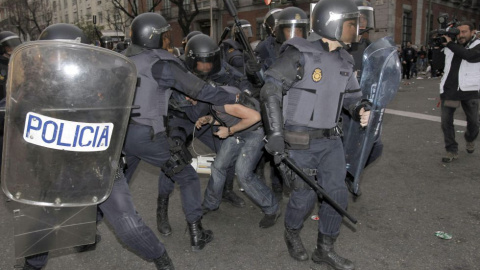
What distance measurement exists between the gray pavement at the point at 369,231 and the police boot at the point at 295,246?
0.05 m

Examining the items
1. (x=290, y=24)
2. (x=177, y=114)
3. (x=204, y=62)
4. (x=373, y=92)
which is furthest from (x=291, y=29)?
(x=177, y=114)

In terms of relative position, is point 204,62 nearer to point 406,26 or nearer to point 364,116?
point 364,116

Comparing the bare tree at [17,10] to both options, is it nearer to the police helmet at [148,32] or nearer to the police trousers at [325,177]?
the police helmet at [148,32]

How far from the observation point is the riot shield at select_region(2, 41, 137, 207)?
5.83ft

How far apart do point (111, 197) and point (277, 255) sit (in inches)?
57.3

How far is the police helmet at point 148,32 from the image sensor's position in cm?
298

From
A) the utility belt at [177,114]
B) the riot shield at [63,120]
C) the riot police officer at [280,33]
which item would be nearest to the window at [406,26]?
the riot police officer at [280,33]

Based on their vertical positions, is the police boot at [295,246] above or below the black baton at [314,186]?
below

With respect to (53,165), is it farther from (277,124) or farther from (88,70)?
(277,124)

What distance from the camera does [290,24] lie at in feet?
13.5

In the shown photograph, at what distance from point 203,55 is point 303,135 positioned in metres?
1.23

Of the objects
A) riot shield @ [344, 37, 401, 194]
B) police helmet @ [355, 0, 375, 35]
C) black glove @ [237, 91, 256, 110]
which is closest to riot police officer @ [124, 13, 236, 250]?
black glove @ [237, 91, 256, 110]

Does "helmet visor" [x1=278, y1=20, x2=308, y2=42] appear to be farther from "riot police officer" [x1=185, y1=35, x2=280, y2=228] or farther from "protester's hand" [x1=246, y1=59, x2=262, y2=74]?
"riot police officer" [x1=185, y1=35, x2=280, y2=228]

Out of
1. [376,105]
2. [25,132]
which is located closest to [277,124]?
[376,105]
